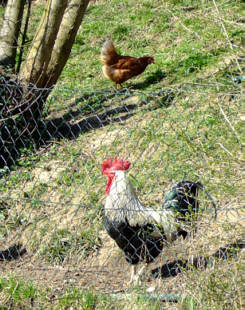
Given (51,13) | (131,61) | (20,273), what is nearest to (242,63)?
(131,61)

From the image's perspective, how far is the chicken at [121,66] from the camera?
6750 millimetres

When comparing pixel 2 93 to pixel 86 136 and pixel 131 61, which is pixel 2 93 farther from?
pixel 131 61

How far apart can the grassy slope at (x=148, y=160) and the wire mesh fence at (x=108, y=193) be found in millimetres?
14

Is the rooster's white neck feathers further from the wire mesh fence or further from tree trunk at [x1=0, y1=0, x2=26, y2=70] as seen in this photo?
tree trunk at [x1=0, y1=0, x2=26, y2=70]

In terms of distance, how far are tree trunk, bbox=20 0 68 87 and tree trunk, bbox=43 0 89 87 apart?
114 millimetres

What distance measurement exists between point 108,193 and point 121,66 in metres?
3.78

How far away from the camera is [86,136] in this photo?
5379mm

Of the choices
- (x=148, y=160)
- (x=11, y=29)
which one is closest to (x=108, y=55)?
(x=11, y=29)

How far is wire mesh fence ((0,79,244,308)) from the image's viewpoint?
115 inches

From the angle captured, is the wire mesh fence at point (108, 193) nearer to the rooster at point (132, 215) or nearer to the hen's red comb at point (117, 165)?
the rooster at point (132, 215)

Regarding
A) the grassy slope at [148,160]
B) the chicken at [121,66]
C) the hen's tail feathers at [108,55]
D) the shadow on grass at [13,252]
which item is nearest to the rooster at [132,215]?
the grassy slope at [148,160]

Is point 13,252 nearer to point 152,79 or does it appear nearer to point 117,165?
point 117,165

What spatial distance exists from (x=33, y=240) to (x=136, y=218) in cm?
120

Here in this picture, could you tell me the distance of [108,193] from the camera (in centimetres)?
339
